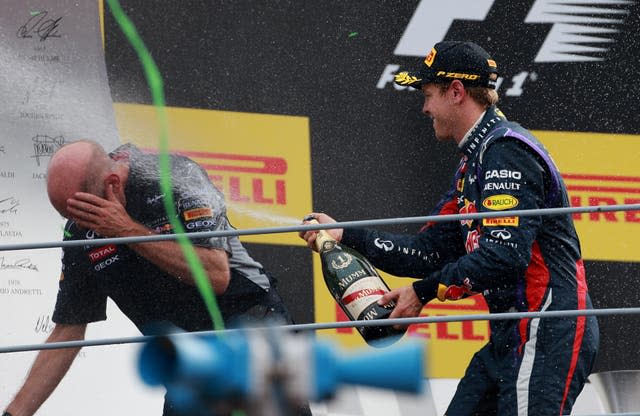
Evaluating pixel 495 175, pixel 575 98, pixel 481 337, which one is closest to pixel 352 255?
pixel 495 175

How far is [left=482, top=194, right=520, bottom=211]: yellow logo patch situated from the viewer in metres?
2.41

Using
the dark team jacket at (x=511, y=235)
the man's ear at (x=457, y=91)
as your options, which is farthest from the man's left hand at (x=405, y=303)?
the man's ear at (x=457, y=91)

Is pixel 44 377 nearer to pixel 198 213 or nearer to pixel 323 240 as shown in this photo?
pixel 198 213

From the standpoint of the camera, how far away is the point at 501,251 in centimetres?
240

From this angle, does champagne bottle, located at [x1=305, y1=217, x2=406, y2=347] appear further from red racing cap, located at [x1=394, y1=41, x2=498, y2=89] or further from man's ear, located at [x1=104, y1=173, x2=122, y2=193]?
man's ear, located at [x1=104, y1=173, x2=122, y2=193]

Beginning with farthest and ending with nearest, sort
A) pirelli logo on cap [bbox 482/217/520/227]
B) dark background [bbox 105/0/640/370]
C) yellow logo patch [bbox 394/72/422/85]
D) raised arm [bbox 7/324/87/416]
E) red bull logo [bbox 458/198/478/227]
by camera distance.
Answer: dark background [bbox 105/0/640/370], raised arm [bbox 7/324/87/416], yellow logo patch [bbox 394/72/422/85], red bull logo [bbox 458/198/478/227], pirelli logo on cap [bbox 482/217/520/227]

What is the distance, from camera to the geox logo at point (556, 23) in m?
3.53

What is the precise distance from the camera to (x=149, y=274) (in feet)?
11.2

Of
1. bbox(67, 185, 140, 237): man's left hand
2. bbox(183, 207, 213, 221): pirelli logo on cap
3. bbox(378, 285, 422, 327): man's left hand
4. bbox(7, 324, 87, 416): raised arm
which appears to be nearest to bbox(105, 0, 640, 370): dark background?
bbox(183, 207, 213, 221): pirelli logo on cap

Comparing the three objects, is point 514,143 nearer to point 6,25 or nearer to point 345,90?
point 345,90

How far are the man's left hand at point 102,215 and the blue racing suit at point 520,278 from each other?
3.67 feet

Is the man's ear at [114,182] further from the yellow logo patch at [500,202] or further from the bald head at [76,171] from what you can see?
the yellow logo patch at [500,202]

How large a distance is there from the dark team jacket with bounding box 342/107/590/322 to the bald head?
1157 millimetres

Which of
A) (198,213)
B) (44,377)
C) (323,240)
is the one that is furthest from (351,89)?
(44,377)
